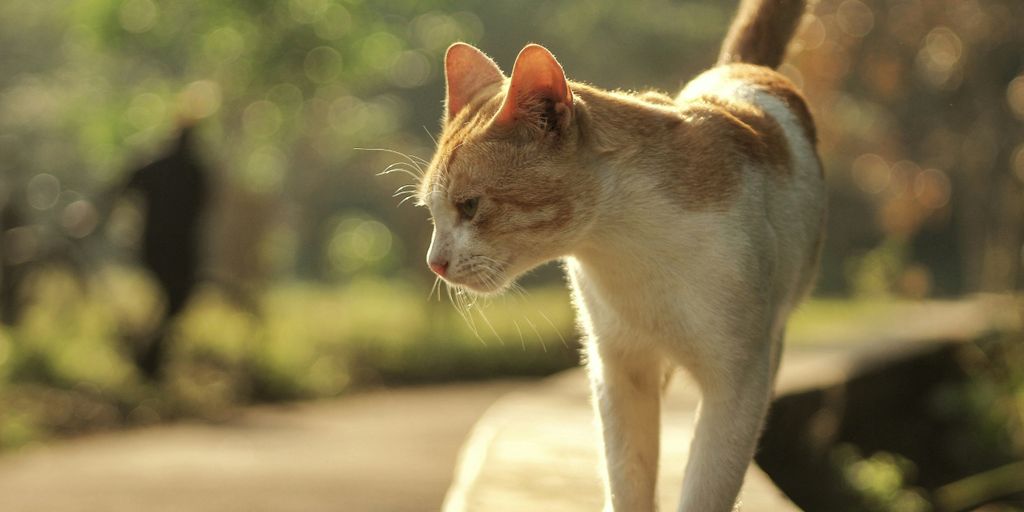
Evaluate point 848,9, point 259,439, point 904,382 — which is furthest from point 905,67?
point 259,439

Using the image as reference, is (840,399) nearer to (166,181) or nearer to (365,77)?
(166,181)

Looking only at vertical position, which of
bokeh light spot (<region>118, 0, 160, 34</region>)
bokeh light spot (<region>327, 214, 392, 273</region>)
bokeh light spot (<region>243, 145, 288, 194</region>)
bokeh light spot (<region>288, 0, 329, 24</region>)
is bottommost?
bokeh light spot (<region>327, 214, 392, 273</region>)

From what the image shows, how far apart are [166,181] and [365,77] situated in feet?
12.1

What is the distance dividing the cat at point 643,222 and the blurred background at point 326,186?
2270mm

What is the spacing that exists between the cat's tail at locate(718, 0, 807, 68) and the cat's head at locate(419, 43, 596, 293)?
3.81 feet

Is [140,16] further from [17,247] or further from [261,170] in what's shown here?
[17,247]

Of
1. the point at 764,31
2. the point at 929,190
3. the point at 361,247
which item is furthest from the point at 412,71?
the point at 764,31

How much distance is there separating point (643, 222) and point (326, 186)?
607 inches

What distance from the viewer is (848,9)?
7641 millimetres

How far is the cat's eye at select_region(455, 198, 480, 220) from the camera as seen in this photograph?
2.59 m

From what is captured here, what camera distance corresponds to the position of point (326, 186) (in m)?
17.8

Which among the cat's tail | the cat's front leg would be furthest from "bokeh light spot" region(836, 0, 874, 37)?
the cat's front leg

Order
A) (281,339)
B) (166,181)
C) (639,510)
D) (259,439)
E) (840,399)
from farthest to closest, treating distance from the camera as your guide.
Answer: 1. (281,339)
2. (166,181)
3. (259,439)
4. (840,399)
5. (639,510)

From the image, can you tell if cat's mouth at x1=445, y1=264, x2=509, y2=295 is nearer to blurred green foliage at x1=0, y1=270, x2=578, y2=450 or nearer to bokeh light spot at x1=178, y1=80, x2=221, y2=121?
blurred green foliage at x1=0, y1=270, x2=578, y2=450
